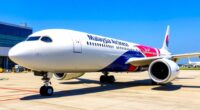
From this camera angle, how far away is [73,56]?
1364cm

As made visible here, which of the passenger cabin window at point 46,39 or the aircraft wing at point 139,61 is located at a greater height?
the passenger cabin window at point 46,39

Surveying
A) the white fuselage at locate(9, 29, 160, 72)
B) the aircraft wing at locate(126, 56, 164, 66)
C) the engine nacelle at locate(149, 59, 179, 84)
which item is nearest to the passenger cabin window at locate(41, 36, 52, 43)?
the white fuselage at locate(9, 29, 160, 72)

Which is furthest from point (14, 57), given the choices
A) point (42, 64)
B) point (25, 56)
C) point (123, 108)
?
point (123, 108)

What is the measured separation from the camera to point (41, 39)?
12.9 meters

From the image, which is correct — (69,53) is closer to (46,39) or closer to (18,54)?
(46,39)

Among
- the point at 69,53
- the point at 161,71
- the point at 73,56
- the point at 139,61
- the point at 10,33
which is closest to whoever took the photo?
the point at 69,53

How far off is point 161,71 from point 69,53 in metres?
7.67

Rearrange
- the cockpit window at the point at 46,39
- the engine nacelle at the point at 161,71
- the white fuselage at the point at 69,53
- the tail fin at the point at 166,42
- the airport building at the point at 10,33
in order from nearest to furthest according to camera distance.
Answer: the white fuselage at the point at 69,53
the cockpit window at the point at 46,39
the engine nacelle at the point at 161,71
the tail fin at the point at 166,42
the airport building at the point at 10,33

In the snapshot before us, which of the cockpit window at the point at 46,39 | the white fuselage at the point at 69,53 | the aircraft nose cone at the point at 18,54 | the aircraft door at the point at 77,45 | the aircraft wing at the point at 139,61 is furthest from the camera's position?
the aircraft wing at the point at 139,61

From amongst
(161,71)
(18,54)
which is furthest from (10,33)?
(18,54)

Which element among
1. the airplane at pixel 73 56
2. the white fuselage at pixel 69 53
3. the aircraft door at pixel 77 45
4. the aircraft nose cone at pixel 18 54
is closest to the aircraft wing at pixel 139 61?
the airplane at pixel 73 56

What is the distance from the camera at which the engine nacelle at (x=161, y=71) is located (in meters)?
15.8

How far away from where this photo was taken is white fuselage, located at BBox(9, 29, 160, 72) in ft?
39.4

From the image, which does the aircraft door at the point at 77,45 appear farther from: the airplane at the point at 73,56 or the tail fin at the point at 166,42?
the tail fin at the point at 166,42
